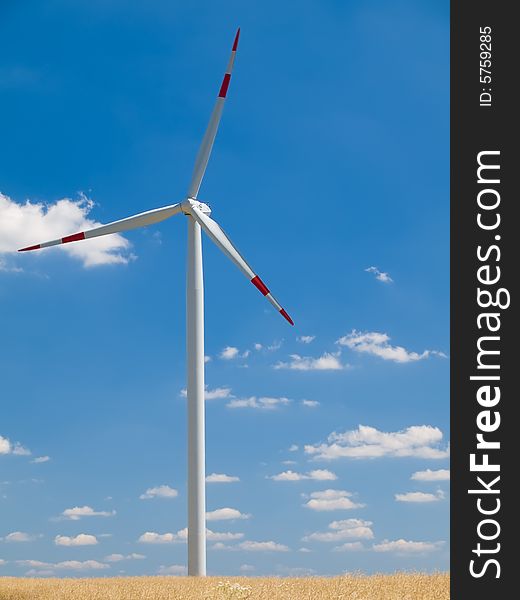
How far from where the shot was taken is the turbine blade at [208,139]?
147 ft

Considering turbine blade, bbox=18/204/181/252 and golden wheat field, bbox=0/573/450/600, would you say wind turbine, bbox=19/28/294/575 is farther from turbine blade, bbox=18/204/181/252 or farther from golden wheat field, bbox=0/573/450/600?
golden wheat field, bbox=0/573/450/600

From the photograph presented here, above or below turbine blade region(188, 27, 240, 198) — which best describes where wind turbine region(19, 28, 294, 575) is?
below

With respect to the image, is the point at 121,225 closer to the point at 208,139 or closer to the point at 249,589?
the point at 208,139

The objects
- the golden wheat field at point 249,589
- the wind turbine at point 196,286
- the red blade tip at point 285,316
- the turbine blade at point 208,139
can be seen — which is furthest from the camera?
the turbine blade at point 208,139

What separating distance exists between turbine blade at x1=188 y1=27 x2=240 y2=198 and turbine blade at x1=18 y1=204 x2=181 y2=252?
1973 mm

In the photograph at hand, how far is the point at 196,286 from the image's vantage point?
40750mm

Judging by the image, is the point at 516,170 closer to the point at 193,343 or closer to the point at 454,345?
the point at 454,345

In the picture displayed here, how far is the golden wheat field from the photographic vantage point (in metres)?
27.2

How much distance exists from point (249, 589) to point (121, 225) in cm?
2375

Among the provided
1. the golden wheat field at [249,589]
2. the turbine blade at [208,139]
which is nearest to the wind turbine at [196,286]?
the turbine blade at [208,139]

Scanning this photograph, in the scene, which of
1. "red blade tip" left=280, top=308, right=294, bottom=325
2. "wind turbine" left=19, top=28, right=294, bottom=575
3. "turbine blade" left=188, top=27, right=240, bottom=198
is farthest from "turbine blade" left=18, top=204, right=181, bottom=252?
"red blade tip" left=280, top=308, right=294, bottom=325

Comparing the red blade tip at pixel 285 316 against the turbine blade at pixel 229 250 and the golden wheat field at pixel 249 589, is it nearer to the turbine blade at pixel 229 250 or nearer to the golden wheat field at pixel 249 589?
the turbine blade at pixel 229 250

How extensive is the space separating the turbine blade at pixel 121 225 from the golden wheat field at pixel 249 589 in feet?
60.4

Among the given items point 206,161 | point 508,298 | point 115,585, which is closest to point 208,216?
point 206,161
